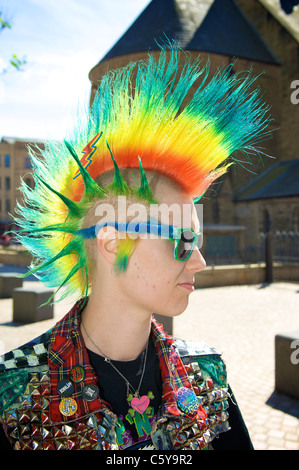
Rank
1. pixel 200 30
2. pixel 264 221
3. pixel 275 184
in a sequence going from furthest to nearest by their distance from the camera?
pixel 200 30 → pixel 264 221 → pixel 275 184

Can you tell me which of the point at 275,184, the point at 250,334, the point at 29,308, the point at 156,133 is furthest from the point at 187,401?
the point at 275,184

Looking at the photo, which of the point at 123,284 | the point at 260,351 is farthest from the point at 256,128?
the point at 260,351

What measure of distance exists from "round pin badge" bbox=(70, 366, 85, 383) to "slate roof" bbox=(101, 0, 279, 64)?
2735cm

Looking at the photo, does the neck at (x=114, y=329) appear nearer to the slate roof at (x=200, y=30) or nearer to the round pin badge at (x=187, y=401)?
the round pin badge at (x=187, y=401)

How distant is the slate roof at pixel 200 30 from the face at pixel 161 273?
27.0 meters

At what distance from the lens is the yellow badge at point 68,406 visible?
4.64ft

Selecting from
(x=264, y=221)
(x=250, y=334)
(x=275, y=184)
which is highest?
(x=275, y=184)

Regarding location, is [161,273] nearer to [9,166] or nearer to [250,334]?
[250,334]

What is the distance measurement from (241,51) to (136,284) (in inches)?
1201

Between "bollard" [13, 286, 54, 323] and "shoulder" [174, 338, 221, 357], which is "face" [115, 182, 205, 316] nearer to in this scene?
"shoulder" [174, 338, 221, 357]

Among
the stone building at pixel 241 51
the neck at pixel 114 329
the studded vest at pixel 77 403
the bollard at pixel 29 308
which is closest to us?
the studded vest at pixel 77 403

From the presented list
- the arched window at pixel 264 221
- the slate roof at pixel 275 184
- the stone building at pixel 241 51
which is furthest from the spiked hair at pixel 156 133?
the arched window at pixel 264 221

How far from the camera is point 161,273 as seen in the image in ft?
4.98

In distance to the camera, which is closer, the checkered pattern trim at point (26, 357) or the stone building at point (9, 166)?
the checkered pattern trim at point (26, 357)
